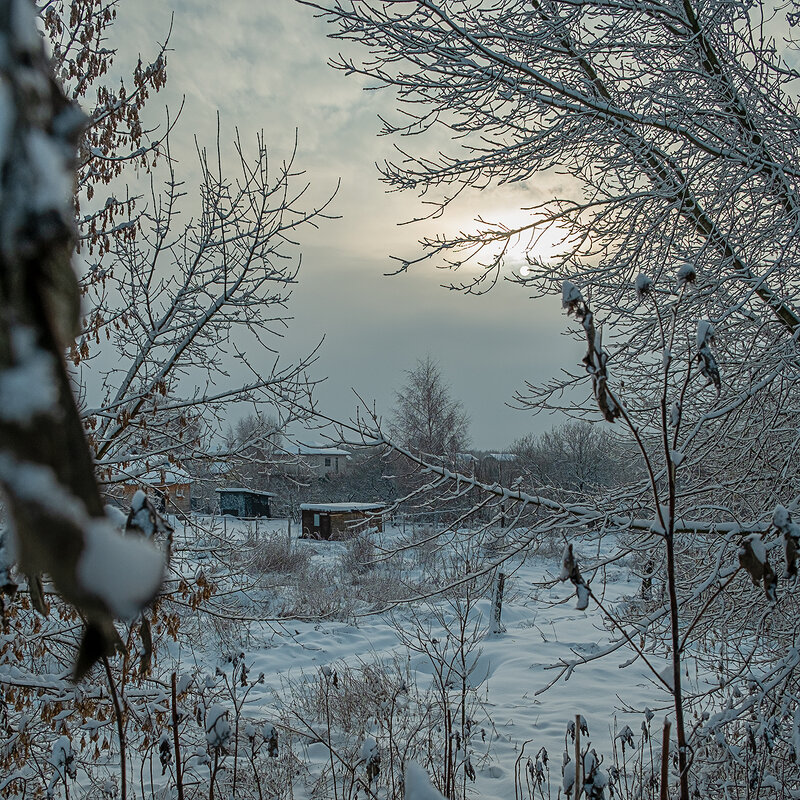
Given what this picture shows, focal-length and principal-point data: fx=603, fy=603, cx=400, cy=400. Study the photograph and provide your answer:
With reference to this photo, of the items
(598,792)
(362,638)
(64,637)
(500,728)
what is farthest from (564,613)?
(598,792)

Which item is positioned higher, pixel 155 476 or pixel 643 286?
pixel 643 286

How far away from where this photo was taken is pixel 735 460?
14.0 feet

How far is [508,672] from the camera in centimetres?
852

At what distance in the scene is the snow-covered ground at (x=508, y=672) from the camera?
236 inches

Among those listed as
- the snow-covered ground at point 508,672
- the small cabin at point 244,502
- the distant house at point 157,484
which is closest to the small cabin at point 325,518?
the small cabin at point 244,502

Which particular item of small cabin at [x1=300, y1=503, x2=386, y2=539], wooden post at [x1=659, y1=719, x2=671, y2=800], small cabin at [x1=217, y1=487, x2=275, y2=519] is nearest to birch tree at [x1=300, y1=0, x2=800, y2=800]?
wooden post at [x1=659, y1=719, x2=671, y2=800]

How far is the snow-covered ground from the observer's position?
6000mm

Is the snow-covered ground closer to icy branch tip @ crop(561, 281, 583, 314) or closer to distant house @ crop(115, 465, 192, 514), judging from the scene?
distant house @ crop(115, 465, 192, 514)

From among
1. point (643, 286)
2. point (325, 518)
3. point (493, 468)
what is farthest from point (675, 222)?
point (325, 518)

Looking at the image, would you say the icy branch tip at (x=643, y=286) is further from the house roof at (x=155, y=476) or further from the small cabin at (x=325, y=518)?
the small cabin at (x=325, y=518)

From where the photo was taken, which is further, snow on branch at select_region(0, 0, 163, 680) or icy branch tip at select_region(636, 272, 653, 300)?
icy branch tip at select_region(636, 272, 653, 300)

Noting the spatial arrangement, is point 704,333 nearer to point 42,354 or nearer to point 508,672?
point 42,354

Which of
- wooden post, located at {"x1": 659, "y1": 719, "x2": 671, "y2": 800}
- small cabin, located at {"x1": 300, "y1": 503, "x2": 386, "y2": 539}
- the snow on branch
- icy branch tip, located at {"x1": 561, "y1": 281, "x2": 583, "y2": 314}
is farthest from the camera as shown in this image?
small cabin, located at {"x1": 300, "y1": 503, "x2": 386, "y2": 539}

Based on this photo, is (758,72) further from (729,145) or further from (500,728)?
(500,728)
